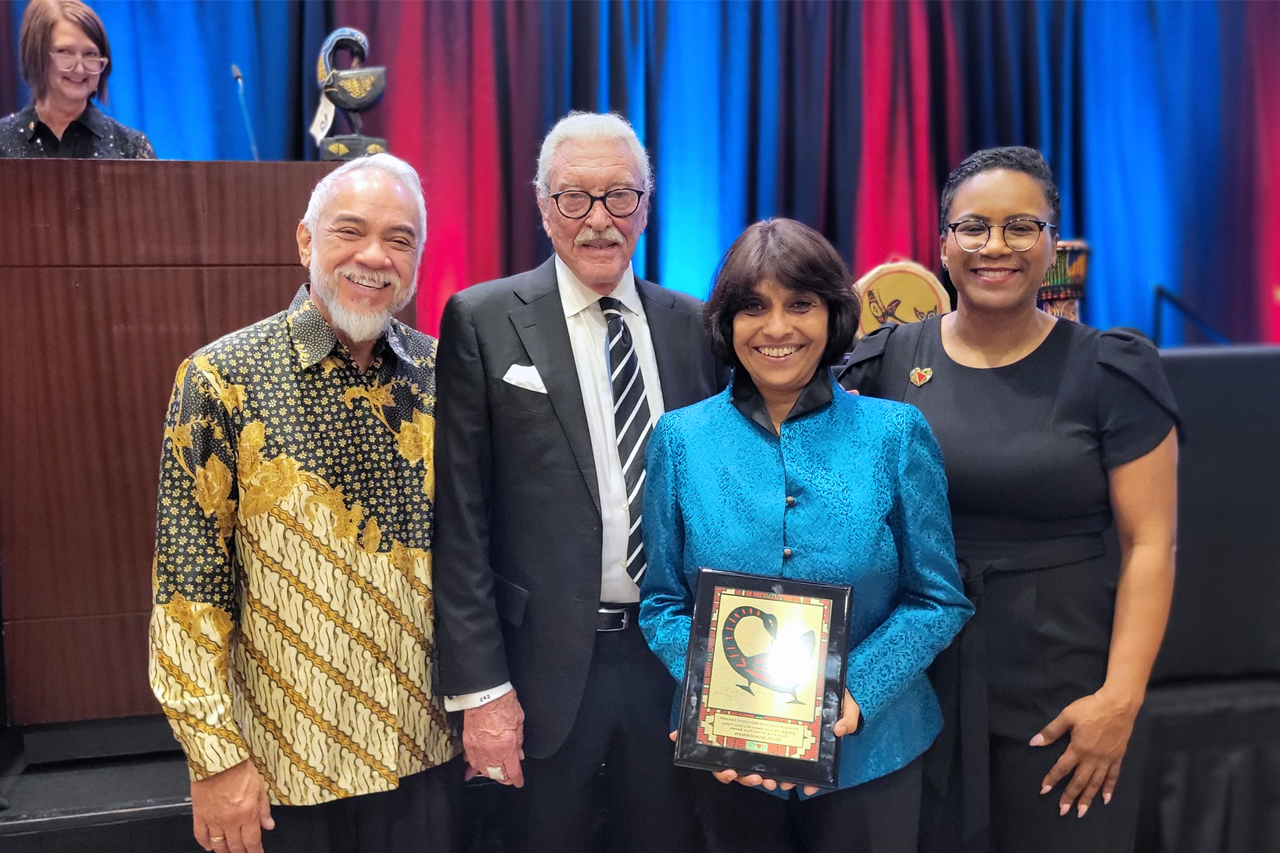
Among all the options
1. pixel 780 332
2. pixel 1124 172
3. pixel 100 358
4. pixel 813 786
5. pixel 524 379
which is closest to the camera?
pixel 813 786

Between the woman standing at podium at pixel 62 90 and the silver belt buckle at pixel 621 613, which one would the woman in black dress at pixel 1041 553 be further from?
the woman standing at podium at pixel 62 90

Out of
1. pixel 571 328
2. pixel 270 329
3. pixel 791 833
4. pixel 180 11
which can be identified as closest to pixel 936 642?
pixel 791 833

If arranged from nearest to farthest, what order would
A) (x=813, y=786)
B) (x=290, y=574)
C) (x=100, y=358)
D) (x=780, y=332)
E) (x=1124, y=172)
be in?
(x=813, y=786) < (x=780, y=332) < (x=290, y=574) < (x=100, y=358) < (x=1124, y=172)

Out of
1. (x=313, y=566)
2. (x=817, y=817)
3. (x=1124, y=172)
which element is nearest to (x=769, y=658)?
(x=817, y=817)

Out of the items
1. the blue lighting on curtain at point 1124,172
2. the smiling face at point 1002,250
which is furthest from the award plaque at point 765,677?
the blue lighting on curtain at point 1124,172

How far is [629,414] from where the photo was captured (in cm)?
166

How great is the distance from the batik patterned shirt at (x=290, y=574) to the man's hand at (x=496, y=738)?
8cm

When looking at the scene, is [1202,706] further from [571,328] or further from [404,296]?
[404,296]

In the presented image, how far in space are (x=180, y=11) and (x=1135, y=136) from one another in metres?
4.33

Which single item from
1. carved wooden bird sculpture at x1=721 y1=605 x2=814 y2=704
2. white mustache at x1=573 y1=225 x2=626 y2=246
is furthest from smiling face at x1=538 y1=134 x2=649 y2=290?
carved wooden bird sculpture at x1=721 y1=605 x2=814 y2=704

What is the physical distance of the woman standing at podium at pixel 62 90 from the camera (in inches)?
103

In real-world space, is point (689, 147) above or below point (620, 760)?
above

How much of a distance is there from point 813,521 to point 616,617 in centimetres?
45

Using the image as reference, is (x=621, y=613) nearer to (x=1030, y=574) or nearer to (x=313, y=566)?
(x=313, y=566)
